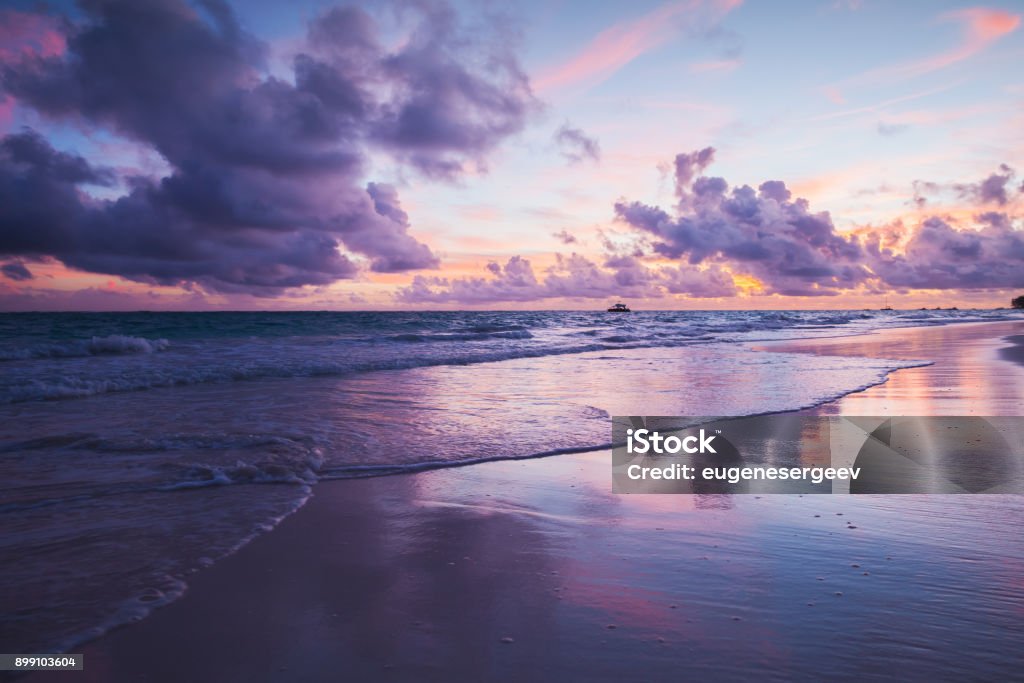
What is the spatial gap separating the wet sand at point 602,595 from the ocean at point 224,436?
0.65 m

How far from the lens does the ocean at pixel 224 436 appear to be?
153 inches

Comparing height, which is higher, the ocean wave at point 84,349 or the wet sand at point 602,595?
the ocean wave at point 84,349

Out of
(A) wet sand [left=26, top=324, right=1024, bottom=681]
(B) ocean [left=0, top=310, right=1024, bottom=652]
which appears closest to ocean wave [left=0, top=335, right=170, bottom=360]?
(B) ocean [left=0, top=310, right=1024, bottom=652]

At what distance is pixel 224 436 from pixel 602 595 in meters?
6.42

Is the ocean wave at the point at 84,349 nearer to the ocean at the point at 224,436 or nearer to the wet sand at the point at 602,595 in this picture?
the ocean at the point at 224,436

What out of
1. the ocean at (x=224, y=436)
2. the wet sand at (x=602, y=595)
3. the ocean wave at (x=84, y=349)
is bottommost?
the wet sand at (x=602, y=595)

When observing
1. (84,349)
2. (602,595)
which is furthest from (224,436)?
(84,349)

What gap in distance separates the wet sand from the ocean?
650 mm

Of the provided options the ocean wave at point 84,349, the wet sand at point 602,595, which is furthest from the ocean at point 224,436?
the ocean wave at point 84,349

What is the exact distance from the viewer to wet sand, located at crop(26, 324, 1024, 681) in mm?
2691

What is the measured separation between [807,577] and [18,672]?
14.3 ft

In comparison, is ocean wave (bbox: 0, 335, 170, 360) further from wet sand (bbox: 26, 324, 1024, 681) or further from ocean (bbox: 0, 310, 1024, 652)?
wet sand (bbox: 26, 324, 1024, 681)

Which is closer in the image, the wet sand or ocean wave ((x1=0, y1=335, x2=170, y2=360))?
the wet sand

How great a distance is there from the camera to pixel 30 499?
5344 mm
